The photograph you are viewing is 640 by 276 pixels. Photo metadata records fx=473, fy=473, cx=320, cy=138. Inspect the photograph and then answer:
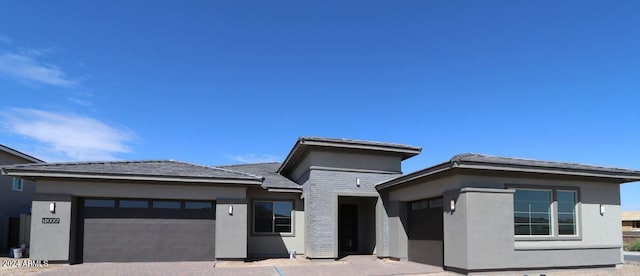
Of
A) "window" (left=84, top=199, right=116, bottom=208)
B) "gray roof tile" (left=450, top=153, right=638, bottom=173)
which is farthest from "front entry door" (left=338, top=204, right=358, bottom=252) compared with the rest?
"window" (left=84, top=199, right=116, bottom=208)

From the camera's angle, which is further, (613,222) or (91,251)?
(91,251)

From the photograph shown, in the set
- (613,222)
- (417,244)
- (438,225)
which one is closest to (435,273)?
(438,225)

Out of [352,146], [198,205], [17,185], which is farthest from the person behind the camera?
[17,185]

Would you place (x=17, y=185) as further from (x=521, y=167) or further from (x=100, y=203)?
(x=521, y=167)

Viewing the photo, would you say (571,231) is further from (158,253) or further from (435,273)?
(158,253)

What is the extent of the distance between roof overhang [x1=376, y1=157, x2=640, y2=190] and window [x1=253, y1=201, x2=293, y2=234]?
17.1ft

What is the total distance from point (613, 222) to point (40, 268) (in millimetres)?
17376

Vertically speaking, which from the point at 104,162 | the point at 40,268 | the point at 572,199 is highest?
the point at 104,162

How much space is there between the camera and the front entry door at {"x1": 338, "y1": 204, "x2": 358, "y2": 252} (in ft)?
64.5

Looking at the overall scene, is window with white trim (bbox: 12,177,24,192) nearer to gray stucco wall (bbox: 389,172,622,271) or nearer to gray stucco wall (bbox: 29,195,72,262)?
gray stucco wall (bbox: 29,195,72,262)

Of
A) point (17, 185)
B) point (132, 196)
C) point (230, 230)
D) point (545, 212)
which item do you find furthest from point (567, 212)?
point (17, 185)

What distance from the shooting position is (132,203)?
51.9ft

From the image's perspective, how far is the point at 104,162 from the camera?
635 inches

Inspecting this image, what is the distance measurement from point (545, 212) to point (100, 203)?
1385 centimetres
